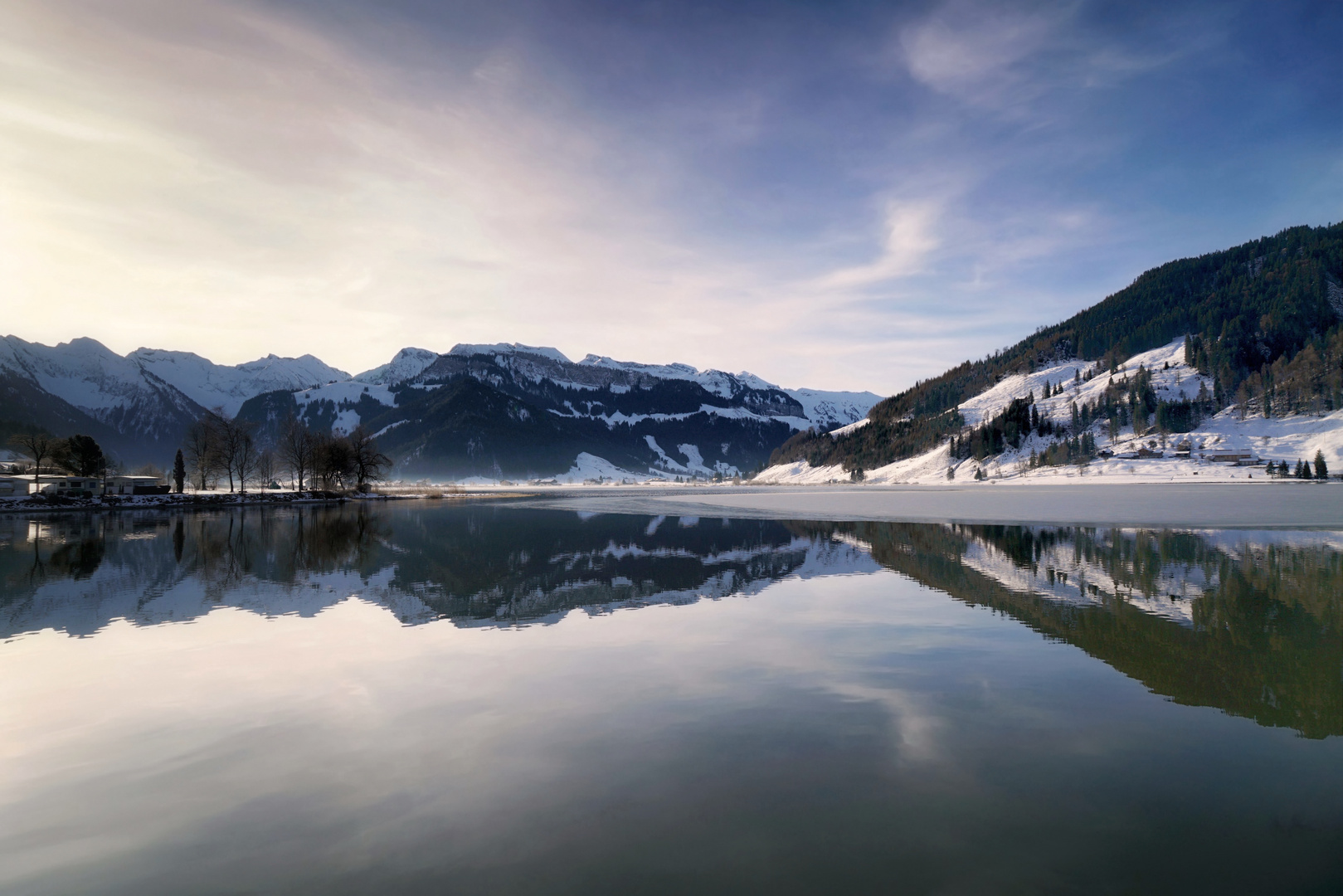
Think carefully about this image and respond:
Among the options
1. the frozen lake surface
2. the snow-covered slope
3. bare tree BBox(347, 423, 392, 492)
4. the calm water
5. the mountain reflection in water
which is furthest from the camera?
the snow-covered slope

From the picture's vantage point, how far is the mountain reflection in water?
16359 millimetres

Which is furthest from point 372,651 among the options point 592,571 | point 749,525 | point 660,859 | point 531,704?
point 749,525

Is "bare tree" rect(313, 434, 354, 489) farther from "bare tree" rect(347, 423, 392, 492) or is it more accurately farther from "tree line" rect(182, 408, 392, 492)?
"bare tree" rect(347, 423, 392, 492)

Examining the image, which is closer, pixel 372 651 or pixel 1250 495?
pixel 372 651

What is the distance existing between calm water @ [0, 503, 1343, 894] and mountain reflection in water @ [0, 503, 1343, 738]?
0.23m

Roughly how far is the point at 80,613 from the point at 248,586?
612 cm

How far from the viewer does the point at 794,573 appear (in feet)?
104

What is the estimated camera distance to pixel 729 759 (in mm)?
10766

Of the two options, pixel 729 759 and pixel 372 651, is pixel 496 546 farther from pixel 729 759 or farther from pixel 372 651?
pixel 729 759

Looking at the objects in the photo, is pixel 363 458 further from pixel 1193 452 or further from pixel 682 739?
pixel 1193 452

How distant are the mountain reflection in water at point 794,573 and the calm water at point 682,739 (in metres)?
0.23

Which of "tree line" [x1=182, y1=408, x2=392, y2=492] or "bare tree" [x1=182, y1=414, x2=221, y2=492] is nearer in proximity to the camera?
"bare tree" [x1=182, y1=414, x2=221, y2=492]

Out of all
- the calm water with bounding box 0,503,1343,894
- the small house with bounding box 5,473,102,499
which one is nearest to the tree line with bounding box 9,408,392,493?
the small house with bounding box 5,473,102,499

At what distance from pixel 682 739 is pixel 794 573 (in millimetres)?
20998
